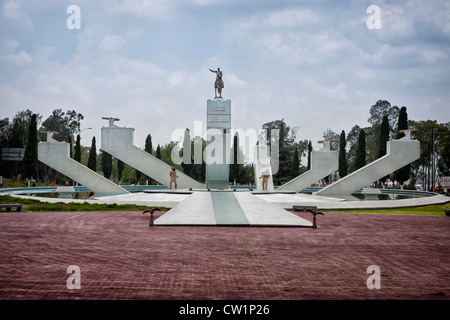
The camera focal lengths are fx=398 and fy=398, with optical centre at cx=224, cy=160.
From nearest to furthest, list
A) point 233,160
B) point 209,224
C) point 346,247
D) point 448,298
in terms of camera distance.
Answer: point 448,298, point 346,247, point 209,224, point 233,160

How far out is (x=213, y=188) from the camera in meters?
25.7

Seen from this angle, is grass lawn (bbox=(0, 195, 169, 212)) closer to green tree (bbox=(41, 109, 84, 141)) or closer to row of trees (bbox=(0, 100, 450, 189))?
row of trees (bbox=(0, 100, 450, 189))

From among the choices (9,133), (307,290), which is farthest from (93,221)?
(9,133)

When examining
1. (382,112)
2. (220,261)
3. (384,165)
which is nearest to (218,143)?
(384,165)

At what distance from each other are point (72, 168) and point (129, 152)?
3.52 m

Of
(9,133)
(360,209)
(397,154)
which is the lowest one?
(360,209)

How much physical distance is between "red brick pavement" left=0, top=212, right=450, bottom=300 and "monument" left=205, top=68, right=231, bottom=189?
1483cm

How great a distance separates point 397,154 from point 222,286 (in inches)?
857

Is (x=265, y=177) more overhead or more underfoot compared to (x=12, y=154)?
more underfoot

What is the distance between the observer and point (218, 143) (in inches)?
1014

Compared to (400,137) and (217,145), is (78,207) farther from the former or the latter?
(400,137)

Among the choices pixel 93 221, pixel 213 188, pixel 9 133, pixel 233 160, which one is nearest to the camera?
pixel 93 221

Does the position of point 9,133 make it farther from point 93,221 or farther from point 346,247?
point 346,247

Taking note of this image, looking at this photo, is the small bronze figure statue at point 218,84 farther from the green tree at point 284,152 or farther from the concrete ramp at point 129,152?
the green tree at point 284,152
